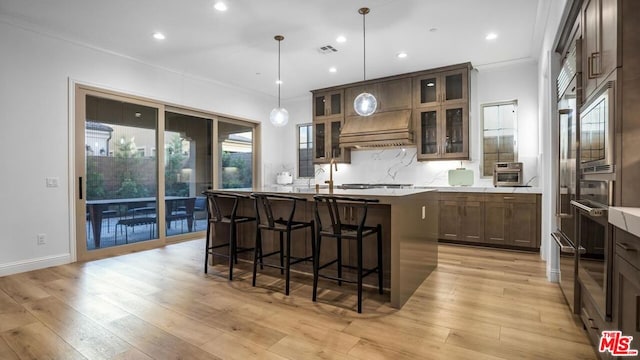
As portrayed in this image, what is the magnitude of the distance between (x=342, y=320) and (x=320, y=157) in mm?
4537

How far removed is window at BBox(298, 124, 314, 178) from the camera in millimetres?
7297

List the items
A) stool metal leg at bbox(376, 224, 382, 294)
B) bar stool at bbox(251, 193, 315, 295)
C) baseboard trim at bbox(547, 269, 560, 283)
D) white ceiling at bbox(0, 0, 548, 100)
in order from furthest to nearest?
white ceiling at bbox(0, 0, 548, 100), baseboard trim at bbox(547, 269, 560, 283), bar stool at bbox(251, 193, 315, 295), stool metal leg at bbox(376, 224, 382, 294)

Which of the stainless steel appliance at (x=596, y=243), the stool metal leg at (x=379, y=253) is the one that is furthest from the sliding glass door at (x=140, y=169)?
the stainless steel appliance at (x=596, y=243)

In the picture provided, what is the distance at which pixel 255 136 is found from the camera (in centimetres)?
701

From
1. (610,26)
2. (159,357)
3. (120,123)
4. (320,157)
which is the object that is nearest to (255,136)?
(320,157)

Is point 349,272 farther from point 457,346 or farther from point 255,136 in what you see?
point 255,136

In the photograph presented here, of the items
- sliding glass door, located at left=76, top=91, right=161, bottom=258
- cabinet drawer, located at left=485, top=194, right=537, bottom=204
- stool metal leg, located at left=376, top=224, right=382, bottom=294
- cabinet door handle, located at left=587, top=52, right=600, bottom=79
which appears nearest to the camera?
cabinet door handle, located at left=587, top=52, right=600, bottom=79

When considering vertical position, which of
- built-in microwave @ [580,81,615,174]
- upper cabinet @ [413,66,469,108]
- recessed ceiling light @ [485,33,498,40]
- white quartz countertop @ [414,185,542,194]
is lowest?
white quartz countertop @ [414,185,542,194]

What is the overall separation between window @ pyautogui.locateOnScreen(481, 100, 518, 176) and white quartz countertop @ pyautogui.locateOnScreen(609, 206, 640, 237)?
4071 mm

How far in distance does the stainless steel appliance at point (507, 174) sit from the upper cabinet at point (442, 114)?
0.49 metres

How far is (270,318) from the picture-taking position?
2.54 m

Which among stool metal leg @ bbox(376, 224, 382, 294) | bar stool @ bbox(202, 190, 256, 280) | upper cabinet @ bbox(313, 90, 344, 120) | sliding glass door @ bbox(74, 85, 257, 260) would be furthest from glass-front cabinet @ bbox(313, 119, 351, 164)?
stool metal leg @ bbox(376, 224, 382, 294)

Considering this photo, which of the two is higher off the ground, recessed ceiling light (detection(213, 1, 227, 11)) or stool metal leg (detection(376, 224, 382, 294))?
recessed ceiling light (detection(213, 1, 227, 11))

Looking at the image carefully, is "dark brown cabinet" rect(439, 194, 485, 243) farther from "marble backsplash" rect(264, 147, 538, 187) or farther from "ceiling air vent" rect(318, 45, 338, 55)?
"ceiling air vent" rect(318, 45, 338, 55)
